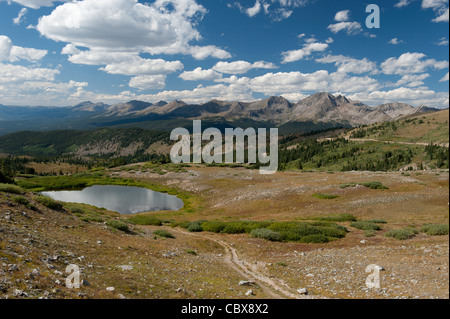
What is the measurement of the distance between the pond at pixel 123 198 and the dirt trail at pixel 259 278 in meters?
45.0

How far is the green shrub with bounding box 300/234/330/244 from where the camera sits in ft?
83.9

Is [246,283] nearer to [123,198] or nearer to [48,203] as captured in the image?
[48,203]

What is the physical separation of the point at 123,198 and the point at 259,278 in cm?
7113

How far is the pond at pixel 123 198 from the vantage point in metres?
68.2

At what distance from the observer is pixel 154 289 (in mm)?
12539

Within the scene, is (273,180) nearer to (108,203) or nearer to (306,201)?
(306,201)

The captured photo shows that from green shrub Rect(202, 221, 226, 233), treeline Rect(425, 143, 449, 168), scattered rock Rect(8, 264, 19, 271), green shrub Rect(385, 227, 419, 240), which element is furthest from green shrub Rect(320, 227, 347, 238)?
treeline Rect(425, 143, 449, 168)

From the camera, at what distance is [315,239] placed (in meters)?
25.8

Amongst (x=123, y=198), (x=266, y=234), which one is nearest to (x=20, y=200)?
(x=266, y=234)

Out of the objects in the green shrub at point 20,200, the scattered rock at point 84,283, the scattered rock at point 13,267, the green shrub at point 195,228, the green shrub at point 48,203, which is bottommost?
the green shrub at point 195,228

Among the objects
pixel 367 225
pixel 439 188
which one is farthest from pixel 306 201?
pixel 439 188

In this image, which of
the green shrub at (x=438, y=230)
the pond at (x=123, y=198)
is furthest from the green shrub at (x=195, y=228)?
the pond at (x=123, y=198)

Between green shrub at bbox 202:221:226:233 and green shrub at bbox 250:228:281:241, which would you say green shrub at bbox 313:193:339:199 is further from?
green shrub at bbox 250:228:281:241

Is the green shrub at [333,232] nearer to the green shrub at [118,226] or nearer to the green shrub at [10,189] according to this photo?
the green shrub at [118,226]
